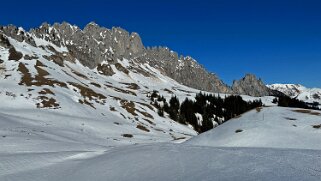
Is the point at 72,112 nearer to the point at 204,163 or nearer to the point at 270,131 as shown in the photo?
the point at 270,131

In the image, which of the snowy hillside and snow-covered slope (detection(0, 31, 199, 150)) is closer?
the snowy hillside

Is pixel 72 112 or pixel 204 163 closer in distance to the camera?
pixel 204 163

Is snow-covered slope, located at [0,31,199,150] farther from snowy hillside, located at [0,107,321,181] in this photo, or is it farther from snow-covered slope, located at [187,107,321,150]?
snowy hillside, located at [0,107,321,181]

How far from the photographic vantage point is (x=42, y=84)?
400 ft

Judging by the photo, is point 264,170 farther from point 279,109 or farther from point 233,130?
point 279,109

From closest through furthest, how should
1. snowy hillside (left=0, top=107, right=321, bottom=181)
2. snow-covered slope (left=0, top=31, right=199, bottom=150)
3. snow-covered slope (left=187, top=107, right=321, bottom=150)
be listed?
snowy hillside (left=0, top=107, right=321, bottom=181), snow-covered slope (left=187, top=107, right=321, bottom=150), snow-covered slope (left=0, top=31, right=199, bottom=150)

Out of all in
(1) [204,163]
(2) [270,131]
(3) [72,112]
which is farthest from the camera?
(3) [72,112]

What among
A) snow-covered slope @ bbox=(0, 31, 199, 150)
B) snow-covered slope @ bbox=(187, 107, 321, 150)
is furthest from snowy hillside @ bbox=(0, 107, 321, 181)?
snow-covered slope @ bbox=(0, 31, 199, 150)

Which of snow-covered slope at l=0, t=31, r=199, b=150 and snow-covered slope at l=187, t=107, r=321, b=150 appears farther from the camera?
snow-covered slope at l=0, t=31, r=199, b=150

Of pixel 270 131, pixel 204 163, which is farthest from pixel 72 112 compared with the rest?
pixel 204 163

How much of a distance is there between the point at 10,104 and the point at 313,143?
80132mm

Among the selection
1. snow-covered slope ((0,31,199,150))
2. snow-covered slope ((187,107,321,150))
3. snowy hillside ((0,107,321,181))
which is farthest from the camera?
snow-covered slope ((0,31,199,150))

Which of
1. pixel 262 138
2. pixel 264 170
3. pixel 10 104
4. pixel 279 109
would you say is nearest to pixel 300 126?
pixel 262 138

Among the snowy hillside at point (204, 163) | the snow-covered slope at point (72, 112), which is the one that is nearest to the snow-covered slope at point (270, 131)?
the snowy hillside at point (204, 163)
